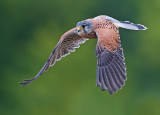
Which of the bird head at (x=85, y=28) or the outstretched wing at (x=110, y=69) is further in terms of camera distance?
the bird head at (x=85, y=28)

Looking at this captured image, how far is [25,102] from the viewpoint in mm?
26453

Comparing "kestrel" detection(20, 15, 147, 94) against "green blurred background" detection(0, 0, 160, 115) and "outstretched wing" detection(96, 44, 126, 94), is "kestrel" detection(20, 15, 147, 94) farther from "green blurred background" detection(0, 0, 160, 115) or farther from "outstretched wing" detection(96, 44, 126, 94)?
"green blurred background" detection(0, 0, 160, 115)

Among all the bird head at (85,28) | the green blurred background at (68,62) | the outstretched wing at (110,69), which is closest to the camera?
the outstretched wing at (110,69)

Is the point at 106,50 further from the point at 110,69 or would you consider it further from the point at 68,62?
the point at 68,62

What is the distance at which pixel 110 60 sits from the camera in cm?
1047

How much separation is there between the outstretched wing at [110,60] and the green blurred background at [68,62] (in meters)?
12.3

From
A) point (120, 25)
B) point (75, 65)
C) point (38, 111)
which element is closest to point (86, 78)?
point (75, 65)

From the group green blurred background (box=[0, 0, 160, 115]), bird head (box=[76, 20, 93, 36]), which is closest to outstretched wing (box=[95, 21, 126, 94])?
bird head (box=[76, 20, 93, 36])

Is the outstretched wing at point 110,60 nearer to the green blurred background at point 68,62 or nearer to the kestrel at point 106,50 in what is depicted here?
the kestrel at point 106,50

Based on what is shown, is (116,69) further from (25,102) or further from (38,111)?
(25,102)

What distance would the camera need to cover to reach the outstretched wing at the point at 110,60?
10.0 m

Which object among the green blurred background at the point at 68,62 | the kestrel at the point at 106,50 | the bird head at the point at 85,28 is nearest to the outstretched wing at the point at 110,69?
the kestrel at the point at 106,50

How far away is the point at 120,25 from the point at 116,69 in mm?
1211

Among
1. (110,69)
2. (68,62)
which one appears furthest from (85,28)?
(68,62)
